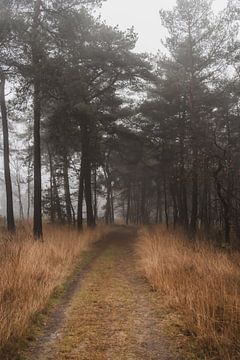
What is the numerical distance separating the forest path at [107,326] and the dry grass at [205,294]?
1.49 ft

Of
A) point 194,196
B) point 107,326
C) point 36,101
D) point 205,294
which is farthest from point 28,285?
point 194,196

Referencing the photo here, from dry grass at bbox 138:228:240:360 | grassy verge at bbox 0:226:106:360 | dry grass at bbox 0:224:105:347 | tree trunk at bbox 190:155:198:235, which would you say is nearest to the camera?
dry grass at bbox 138:228:240:360

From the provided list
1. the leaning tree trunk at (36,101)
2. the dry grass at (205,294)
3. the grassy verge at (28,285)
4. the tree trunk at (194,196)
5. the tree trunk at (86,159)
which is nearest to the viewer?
the dry grass at (205,294)

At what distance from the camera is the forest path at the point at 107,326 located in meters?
5.13

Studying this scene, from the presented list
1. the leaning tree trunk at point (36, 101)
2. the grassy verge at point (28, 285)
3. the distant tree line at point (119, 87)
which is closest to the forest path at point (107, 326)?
the grassy verge at point (28, 285)

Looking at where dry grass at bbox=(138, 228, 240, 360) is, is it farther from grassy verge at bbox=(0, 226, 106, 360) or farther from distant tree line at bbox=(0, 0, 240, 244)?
distant tree line at bbox=(0, 0, 240, 244)

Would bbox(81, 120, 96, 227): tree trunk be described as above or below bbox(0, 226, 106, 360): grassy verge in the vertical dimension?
above

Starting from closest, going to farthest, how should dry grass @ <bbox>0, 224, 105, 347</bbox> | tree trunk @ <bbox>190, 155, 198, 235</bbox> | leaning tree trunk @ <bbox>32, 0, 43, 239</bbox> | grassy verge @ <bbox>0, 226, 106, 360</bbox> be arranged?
grassy verge @ <bbox>0, 226, 106, 360</bbox>, dry grass @ <bbox>0, 224, 105, 347</bbox>, leaning tree trunk @ <bbox>32, 0, 43, 239</bbox>, tree trunk @ <bbox>190, 155, 198, 235</bbox>

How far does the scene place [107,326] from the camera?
20.3 feet

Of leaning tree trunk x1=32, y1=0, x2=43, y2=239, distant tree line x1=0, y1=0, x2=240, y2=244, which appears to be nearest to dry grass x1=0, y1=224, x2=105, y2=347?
leaning tree trunk x1=32, y1=0, x2=43, y2=239

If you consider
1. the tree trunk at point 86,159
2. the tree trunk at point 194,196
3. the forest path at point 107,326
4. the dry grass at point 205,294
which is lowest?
the forest path at point 107,326

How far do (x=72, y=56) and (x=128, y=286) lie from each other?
36.2 feet

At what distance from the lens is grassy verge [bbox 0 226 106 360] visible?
213 inches

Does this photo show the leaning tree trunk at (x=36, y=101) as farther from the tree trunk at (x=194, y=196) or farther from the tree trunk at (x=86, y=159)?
the tree trunk at (x=194, y=196)
